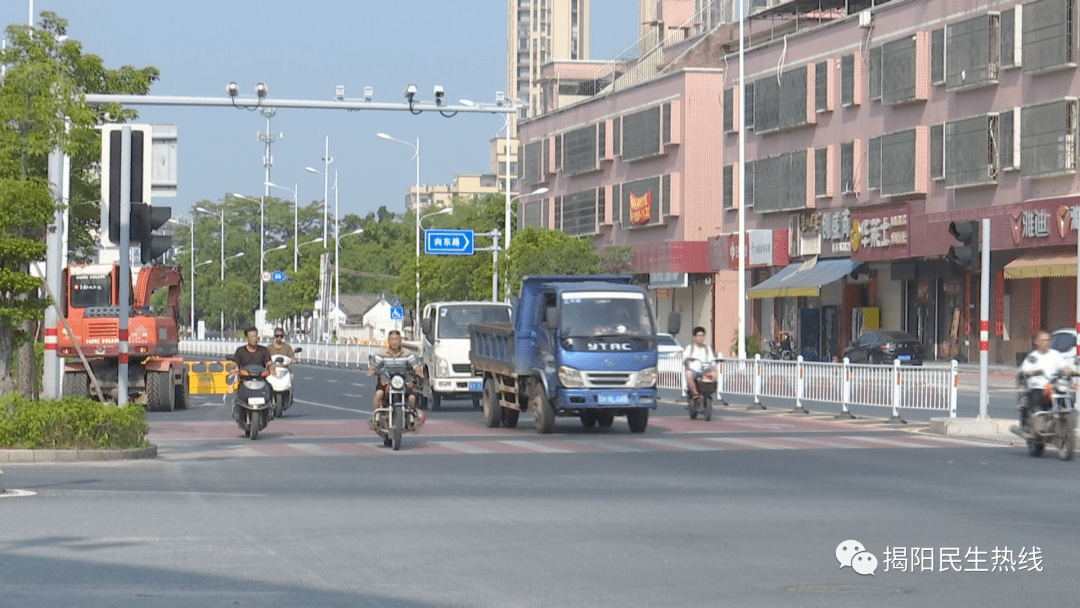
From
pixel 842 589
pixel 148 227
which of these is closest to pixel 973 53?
pixel 148 227

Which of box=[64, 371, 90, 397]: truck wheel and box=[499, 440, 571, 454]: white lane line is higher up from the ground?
box=[64, 371, 90, 397]: truck wheel

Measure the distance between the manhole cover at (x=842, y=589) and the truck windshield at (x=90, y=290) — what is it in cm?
2995

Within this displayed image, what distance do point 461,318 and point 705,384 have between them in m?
7.38

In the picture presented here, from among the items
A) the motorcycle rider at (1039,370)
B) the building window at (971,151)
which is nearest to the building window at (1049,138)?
the building window at (971,151)

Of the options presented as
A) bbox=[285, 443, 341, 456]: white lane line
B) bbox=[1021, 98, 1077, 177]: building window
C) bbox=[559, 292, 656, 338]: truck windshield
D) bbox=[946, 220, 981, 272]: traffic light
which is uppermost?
bbox=[1021, 98, 1077, 177]: building window

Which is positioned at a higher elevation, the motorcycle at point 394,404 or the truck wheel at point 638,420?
the motorcycle at point 394,404

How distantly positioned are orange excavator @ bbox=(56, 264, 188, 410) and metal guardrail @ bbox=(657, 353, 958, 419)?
39.3 ft

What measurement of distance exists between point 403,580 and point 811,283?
52919mm

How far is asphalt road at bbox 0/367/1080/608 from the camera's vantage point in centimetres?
1030

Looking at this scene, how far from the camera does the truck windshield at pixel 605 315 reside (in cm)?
2762

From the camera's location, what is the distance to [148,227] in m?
21.0

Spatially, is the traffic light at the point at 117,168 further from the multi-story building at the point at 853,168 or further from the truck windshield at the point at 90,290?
the multi-story building at the point at 853,168

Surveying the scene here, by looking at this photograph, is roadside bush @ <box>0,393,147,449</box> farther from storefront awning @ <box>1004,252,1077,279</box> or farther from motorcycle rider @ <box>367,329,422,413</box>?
storefront awning @ <box>1004,252,1077,279</box>
